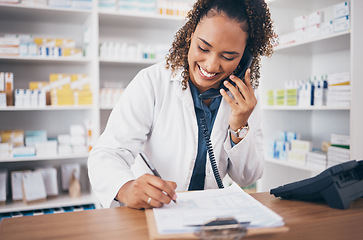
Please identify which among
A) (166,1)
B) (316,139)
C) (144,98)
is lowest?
(316,139)

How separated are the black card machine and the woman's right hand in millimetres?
366

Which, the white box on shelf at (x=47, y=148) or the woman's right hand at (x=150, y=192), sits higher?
the woman's right hand at (x=150, y=192)

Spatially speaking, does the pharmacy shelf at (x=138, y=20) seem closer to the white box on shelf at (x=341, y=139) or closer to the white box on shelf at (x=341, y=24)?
the white box on shelf at (x=341, y=24)

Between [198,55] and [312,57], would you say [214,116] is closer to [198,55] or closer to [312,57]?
[198,55]

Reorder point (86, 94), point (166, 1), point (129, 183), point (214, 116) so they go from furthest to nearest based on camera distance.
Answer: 1. point (166, 1)
2. point (86, 94)
3. point (214, 116)
4. point (129, 183)

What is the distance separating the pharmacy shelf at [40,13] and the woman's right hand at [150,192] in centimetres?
255

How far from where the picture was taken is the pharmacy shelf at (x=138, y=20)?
319 centimetres

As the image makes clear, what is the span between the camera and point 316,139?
130 inches

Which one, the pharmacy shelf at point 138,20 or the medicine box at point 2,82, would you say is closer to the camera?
the medicine box at point 2,82

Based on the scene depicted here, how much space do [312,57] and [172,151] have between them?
97.6 inches

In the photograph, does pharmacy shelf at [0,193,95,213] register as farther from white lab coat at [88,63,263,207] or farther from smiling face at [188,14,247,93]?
smiling face at [188,14,247,93]

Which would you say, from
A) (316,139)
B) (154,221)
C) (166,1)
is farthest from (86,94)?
(154,221)

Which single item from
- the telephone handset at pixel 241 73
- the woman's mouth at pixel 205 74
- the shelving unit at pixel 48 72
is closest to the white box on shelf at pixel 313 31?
the telephone handset at pixel 241 73

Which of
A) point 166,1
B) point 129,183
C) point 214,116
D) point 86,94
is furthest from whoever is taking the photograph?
point 166,1
